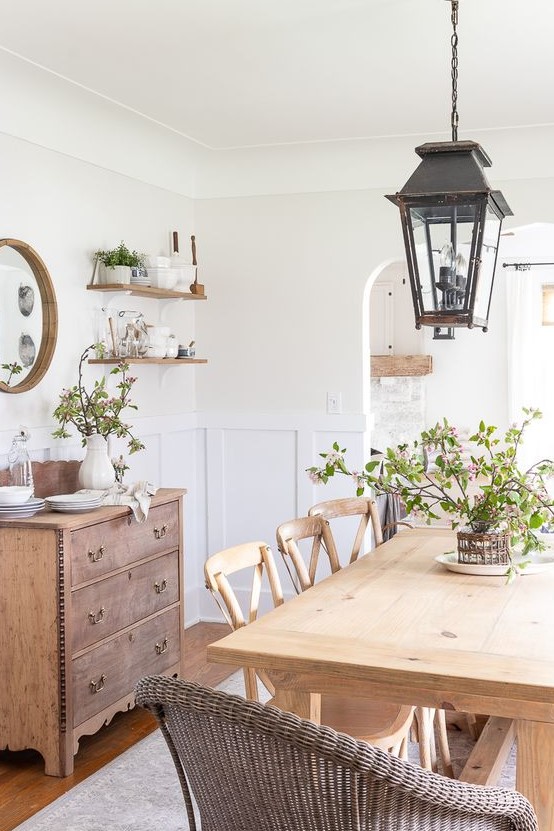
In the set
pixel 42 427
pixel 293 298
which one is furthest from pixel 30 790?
pixel 293 298

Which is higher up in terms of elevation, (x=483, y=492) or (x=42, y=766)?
(x=483, y=492)

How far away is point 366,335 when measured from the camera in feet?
16.7

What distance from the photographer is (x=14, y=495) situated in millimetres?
3379

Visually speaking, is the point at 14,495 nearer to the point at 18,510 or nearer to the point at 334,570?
the point at 18,510

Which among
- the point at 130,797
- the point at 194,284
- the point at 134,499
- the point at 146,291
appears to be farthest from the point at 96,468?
the point at 194,284

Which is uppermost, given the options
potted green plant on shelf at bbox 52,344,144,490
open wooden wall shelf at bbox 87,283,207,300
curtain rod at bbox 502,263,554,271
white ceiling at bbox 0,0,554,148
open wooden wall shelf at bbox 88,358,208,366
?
white ceiling at bbox 0,0,554,148

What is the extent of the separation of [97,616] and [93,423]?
90 centimetres

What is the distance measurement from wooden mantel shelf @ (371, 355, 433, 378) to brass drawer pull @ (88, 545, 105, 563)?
16.1 feet

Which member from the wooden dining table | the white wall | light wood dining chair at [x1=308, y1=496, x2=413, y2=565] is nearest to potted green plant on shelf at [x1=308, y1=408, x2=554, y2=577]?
the wooden dining table

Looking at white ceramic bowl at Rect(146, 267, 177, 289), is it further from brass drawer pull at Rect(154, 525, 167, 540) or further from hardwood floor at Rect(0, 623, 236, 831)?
hardwood floor at Rect(0, 623, 236, 831)

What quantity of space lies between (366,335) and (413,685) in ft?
10.7

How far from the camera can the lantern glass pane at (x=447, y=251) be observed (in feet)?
7.99

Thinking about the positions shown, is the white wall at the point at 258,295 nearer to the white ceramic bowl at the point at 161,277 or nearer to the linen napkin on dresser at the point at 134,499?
the white ceramic bowl at the point at 161,277

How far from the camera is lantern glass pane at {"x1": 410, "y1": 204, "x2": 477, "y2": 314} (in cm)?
244
